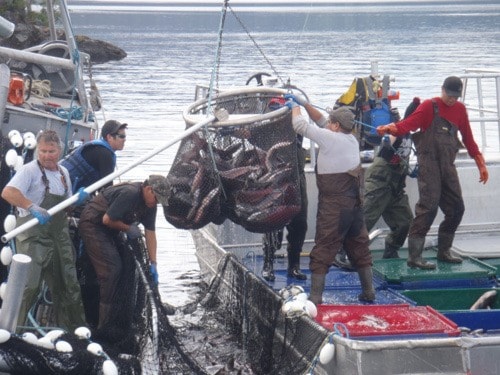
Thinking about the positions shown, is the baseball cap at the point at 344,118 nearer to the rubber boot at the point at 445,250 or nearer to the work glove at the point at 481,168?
the work glove at the point at 481,168

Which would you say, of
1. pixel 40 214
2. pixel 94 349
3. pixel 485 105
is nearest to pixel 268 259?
pixel 40 214

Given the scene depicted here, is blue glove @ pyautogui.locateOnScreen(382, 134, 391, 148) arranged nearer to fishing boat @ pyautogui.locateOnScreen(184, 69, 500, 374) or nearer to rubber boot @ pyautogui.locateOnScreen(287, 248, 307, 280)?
fishing boat @ pyautogui.locateOnScreen(184, 69, 500, 374)

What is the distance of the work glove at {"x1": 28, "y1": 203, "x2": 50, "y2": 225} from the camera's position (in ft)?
27.0

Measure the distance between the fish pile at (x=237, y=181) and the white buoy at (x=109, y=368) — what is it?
6.26 ft

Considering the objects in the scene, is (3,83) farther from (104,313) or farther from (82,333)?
(82,333)

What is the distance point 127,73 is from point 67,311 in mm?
48419

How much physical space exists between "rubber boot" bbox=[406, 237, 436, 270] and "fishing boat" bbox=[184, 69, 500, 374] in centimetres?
11

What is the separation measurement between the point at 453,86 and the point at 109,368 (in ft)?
13.9

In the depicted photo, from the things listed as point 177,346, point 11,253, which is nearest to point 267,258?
point 177,346

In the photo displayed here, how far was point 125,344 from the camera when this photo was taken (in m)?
8.95

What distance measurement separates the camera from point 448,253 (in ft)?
35.2

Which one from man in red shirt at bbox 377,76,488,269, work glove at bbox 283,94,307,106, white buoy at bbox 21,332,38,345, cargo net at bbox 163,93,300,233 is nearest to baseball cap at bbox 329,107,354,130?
work glove at bbox 283,94,307,106

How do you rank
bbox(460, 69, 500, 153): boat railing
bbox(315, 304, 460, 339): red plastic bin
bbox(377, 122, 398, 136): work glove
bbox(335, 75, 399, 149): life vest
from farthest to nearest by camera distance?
1. bbox(460, 69, 500, 153): boat railing
2. bbox(335, 75, 399, 149): life vest
3. bbox(377, 122, 398, 136): work glove
4. bbox(315, 304, 460, 339): red plastic bin

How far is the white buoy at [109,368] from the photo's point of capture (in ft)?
24.7
